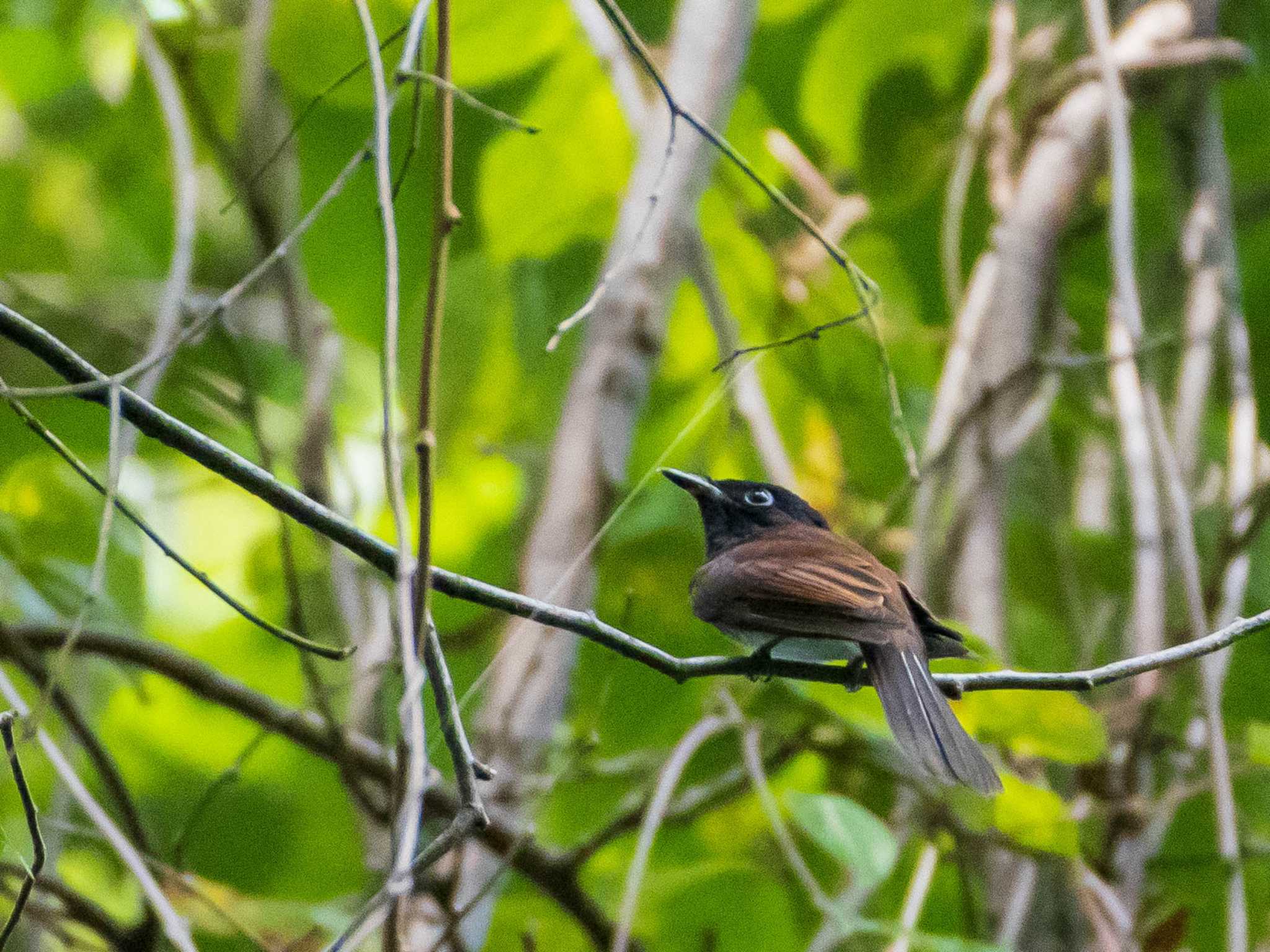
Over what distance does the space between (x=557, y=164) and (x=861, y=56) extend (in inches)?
37.6

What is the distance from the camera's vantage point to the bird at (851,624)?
64.3 inches

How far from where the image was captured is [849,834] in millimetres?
Result: 2074

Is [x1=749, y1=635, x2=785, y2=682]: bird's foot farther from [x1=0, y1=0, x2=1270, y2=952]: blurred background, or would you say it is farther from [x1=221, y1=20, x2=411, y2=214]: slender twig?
[x1=221, y1=20, x2=411, y2=214]: slender twig

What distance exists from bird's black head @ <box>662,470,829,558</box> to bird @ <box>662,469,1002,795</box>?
20 centimetres

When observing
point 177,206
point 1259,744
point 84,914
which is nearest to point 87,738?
point 84,914

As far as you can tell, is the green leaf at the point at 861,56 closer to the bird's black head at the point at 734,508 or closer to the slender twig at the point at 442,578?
the bird's black head at the point at 734,508

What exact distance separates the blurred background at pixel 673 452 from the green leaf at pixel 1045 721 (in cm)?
1

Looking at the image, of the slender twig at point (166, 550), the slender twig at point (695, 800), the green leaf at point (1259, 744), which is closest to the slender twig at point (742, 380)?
the slender twig at point (695, 800)

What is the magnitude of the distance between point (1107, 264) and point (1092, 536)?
1.00m

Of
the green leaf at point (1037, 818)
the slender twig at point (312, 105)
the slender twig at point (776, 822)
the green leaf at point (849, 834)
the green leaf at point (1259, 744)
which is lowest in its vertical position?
the slender twig at point (776, 822)

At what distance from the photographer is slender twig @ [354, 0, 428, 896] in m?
1.05

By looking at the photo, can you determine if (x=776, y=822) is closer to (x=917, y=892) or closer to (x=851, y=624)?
(x=917, y=892)

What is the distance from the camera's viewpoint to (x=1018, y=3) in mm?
3850

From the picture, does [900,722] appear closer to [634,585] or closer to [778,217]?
[634,585]
